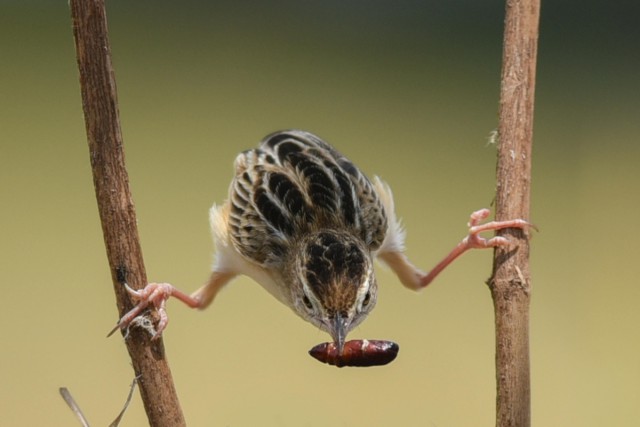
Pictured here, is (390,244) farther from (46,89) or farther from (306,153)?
(46,89)

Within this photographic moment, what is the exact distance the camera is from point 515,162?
2162 mm

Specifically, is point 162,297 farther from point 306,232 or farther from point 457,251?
point 457,251

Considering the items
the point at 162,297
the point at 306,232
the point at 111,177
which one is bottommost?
the point at 162,297

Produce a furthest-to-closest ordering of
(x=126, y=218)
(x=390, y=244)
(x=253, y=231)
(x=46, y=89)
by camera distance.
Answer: (x=46, y=89) → (x=390, y=244) → (x=253, y=231) → (x=126, y=218)

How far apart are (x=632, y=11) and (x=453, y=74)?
3.86 ft

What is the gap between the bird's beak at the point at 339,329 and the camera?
7.41 feet

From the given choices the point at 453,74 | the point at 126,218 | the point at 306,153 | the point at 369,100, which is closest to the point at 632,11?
the point at 453,74

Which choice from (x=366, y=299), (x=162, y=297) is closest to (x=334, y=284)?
(x=366, y=299)

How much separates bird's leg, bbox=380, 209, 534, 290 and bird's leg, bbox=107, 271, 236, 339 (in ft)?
1.83

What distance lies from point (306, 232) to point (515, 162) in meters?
0.73

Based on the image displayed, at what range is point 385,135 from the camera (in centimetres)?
459

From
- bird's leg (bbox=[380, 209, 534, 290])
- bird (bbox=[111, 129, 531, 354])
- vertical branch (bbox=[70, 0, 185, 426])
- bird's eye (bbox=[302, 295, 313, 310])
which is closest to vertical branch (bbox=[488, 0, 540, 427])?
bird's leg (bbox=[380, 209, 534, 290])

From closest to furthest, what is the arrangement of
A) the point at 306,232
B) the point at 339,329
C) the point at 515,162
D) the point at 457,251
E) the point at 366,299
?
the point at 515,162
the point at 339,329
the point at 366,299
the point at 306,232
the point at 457,251

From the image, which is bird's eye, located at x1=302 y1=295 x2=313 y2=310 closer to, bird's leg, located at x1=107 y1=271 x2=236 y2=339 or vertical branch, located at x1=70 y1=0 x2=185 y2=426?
bird's leg, located at x1=107 y1=271 x2=236 y2=339
